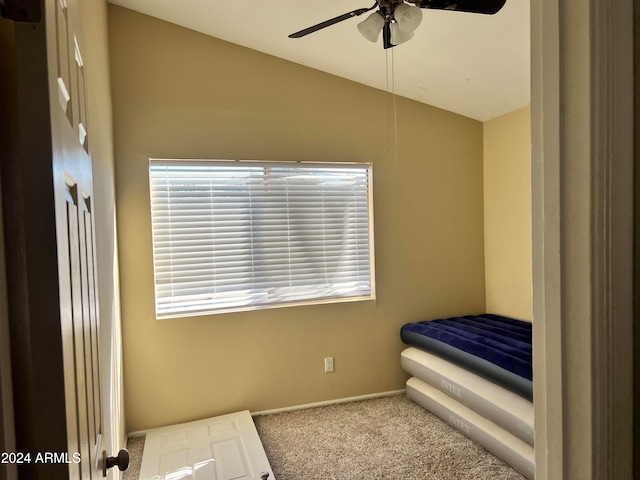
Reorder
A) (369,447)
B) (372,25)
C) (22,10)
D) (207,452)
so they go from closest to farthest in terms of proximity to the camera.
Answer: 1. (22,10)
2. (372,25)
3. (207,452)
4. (369,447)

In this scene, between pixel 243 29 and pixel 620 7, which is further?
pixel 243 29

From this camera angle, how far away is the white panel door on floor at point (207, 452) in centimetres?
215

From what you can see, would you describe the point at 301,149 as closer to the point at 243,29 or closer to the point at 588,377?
the point at 243,29

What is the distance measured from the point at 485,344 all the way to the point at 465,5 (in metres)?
2.03

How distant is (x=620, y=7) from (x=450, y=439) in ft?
8.60

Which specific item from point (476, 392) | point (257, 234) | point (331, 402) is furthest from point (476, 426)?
point (257, 234)

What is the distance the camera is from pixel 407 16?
1.70 m

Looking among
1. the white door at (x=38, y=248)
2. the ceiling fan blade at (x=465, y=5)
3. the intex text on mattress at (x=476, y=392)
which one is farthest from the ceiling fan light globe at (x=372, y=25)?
the intex text on mattress at (x=476, y=392)

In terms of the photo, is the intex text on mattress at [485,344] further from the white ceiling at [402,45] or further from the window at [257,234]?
the white ceiling at [402,45]

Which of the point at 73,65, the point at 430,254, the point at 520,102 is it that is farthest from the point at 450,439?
the point at 73,65

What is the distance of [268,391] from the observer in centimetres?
295

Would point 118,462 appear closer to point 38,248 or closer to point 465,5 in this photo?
point 38,248

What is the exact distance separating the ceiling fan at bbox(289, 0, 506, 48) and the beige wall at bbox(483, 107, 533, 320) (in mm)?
1716
